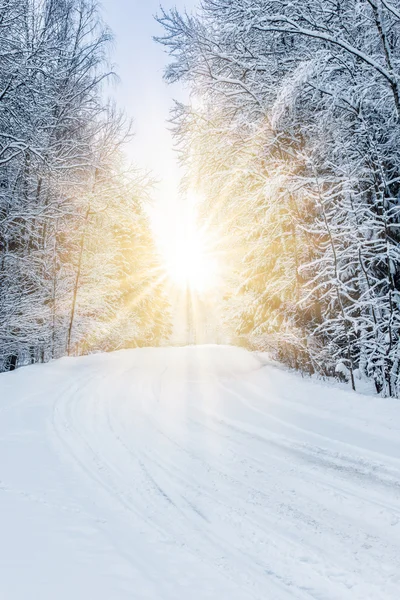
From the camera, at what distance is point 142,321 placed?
22.8m

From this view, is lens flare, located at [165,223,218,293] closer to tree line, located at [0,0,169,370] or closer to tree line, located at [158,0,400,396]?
tree line, located at [158,0,400,396]

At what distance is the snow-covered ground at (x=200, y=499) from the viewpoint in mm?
2203

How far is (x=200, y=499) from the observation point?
10.8ft

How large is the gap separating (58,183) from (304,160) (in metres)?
7.67

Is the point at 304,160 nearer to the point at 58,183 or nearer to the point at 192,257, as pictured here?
the point at 58,183

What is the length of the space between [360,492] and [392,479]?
0.45 m

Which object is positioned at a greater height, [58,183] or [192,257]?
[58,183]

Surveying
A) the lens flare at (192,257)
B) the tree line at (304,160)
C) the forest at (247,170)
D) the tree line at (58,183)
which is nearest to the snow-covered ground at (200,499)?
the tree line at (304,160)

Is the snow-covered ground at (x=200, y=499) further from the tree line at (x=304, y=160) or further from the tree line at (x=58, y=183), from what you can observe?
the tree line at (x=58, y=183)

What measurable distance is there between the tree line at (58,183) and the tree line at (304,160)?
3225 millimetres

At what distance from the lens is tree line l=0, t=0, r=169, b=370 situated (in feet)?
27.1

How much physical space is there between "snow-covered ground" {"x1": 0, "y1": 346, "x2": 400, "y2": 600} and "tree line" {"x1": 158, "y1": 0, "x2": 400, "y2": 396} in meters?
2.66

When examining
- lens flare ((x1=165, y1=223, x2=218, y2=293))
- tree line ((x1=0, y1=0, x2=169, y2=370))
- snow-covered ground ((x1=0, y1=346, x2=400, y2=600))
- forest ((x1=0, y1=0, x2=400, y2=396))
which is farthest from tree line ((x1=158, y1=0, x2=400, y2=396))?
tree line ((x1=0, y1=0, x2=169, y2=370))

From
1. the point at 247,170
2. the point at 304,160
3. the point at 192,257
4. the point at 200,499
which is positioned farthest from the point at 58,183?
the point at 200,499
